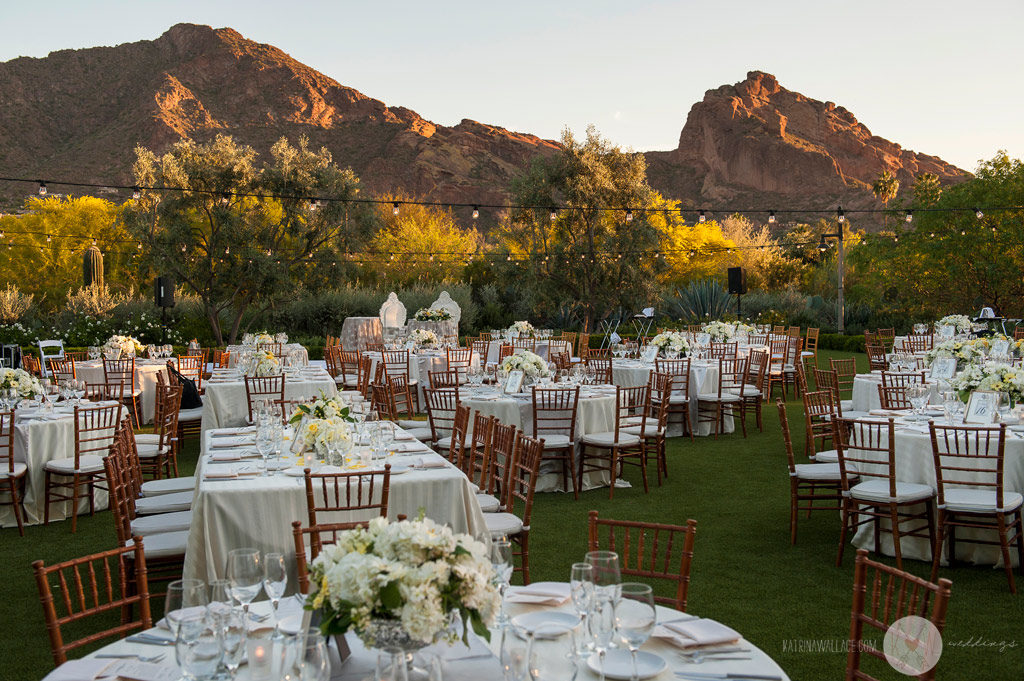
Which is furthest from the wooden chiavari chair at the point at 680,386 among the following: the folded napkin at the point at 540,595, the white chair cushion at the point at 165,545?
the folded napkin at the point at 540,595

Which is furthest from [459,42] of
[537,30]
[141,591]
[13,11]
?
[141,591]

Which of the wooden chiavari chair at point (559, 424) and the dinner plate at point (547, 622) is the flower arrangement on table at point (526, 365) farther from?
the dinner plate at point (547, 622)

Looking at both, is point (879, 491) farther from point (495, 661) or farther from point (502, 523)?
point (495, 661)

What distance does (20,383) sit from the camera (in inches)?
318

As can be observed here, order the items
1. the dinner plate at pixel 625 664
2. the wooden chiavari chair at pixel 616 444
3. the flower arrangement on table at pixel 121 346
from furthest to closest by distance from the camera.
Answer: the flower arrangement on table at pixel 121 346 < the wooden chiavari chair at pixel 616 444 < the dinner plate at pixel 625 664

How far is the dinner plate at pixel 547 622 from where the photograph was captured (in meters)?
2.40

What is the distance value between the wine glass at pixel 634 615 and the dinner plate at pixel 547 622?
420 mm

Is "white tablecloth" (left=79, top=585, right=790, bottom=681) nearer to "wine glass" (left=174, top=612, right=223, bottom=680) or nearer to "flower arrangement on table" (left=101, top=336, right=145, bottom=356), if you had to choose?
"wine glass" (left=174, top=612, right=223, bottom=680)

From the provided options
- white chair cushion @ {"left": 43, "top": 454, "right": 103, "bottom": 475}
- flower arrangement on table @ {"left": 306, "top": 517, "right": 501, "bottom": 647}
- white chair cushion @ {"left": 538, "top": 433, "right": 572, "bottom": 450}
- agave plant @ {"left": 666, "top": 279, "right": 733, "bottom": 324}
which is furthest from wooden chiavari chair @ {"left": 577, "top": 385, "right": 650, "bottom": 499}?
agave plant @ {"left": 666, "top": 279, "right": 733, "bottom": 324}

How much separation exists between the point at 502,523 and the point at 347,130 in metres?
81.8

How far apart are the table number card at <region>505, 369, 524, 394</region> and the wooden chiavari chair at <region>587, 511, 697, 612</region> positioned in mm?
2190

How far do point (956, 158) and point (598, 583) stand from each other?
10670cm

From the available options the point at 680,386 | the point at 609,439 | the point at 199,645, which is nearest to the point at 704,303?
the point at 680,386

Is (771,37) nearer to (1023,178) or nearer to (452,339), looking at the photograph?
(1023,178)
